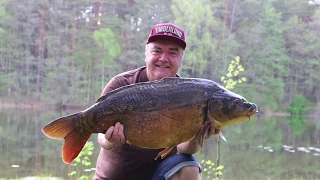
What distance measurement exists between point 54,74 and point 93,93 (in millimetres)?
3189

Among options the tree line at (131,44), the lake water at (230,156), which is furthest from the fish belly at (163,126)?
the tree line at (131,44)

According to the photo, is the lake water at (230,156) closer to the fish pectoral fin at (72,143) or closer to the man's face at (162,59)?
the man's face at (162,59)

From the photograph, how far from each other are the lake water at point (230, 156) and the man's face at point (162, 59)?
402cm

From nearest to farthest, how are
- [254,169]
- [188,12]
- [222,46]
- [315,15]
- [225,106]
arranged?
[225,106] → [254,169] → [188,12] → [222,46] → [315,15]

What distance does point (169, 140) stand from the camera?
2332 millimetres

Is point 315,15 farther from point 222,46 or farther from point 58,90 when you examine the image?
point 58,90

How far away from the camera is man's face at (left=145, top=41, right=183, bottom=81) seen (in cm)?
284

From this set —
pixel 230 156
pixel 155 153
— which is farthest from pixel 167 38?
pixel 230 156

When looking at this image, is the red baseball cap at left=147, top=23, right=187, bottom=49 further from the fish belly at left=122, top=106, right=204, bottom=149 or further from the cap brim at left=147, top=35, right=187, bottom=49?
the fish belly at left=122, top=106, right=204, bottom=149

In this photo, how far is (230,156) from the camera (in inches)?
453

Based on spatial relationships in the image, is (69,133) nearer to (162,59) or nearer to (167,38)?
(162,59)

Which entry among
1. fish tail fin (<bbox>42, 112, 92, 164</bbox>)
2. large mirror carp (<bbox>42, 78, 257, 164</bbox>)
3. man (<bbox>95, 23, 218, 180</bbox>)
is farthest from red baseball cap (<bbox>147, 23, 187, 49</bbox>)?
fish tail fin (<bbox>42, 112, 92, 164</bbox>)

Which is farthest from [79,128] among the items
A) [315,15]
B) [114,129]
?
[315,15]

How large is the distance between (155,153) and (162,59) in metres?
0.77
